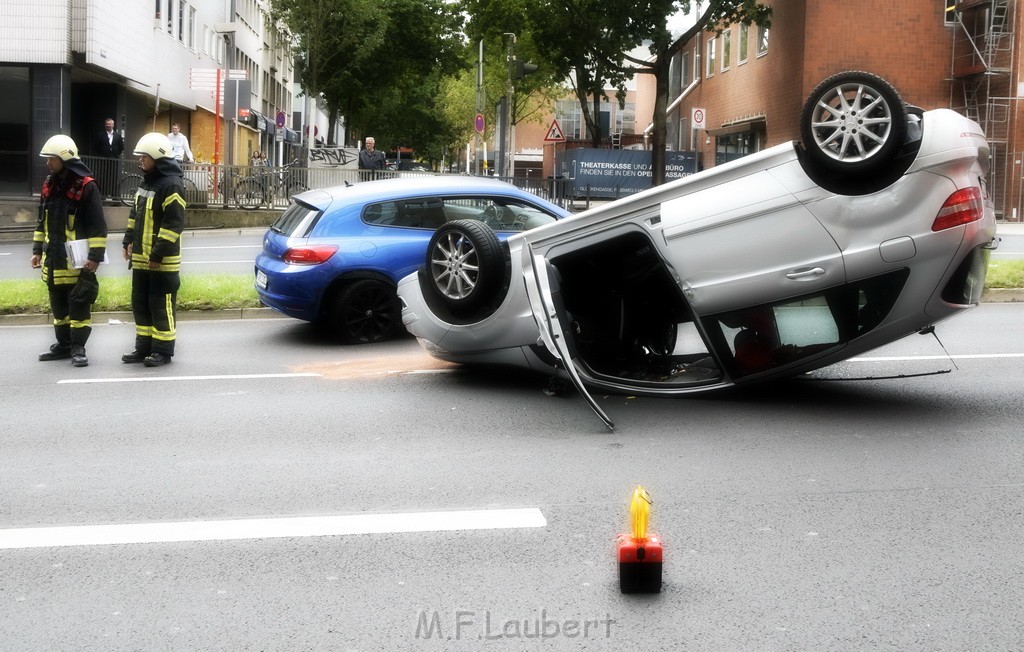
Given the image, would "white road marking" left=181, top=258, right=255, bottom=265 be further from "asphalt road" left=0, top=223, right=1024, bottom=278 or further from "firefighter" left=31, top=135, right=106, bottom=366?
"firefighter" left=31, top=135, right=106, bottom=366

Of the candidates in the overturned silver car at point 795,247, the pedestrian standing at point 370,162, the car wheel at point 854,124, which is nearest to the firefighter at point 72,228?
the overturned silver car at point 795,247

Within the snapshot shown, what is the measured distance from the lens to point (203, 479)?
622 centimetres

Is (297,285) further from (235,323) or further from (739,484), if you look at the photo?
(739,484)

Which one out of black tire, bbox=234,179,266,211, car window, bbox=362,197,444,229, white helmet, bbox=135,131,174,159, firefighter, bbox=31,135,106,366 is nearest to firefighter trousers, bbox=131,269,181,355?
firefighter, bbox=31,135,106,366

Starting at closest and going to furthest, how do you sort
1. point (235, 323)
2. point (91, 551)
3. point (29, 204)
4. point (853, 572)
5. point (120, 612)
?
point (120, 612), point (853, 572), point (91, 551), point (235, 323), point (29, 204)

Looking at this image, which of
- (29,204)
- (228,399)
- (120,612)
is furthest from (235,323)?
(29,204)

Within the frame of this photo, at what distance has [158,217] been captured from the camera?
1005cm

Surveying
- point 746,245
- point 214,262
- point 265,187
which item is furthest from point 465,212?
point 265,187

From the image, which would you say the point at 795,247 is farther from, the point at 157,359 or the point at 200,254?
the point at 200,254

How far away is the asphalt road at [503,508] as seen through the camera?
4.20 m

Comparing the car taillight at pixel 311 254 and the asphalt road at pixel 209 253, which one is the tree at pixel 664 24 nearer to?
the asphalt road at pixel 209 253

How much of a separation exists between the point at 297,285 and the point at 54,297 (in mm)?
2021

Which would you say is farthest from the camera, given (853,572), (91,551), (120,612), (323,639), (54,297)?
(54,297)

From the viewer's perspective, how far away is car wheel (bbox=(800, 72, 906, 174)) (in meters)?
7.07
